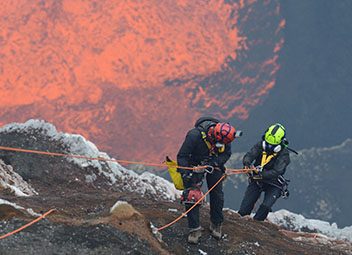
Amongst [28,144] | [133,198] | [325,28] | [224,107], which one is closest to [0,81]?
[224,107]

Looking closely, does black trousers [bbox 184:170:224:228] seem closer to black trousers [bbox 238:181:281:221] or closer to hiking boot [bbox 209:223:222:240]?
hiking boot [bbox 209:223:222:240]

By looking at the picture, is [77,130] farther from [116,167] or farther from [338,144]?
[116,167]

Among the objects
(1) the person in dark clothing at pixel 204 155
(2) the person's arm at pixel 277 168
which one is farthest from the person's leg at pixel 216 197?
(2) the person's arm at pixel 277 168

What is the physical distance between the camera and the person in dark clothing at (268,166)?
14.6 m

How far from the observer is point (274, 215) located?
29.0 m

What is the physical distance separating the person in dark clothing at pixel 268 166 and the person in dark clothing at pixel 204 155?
3.64 metres

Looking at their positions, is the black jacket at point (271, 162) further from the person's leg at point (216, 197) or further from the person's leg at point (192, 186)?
the person's leg at point (192, 186)

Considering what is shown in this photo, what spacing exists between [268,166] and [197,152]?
490cm

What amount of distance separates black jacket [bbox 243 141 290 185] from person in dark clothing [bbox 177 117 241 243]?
3.60 meters

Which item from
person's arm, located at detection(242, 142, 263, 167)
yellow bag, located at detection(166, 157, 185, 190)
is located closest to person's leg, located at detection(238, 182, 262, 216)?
person's arm, located at detection(242, 142, 263, 167)

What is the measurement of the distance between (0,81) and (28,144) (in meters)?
106

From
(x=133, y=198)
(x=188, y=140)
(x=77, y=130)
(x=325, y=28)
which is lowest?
(x=133, y=198)

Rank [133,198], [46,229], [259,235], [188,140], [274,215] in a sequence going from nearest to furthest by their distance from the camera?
[46,229]
[188,140]
[259,235]
[133,198]
[274,215]

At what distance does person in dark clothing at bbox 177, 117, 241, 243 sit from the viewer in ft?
34.5
